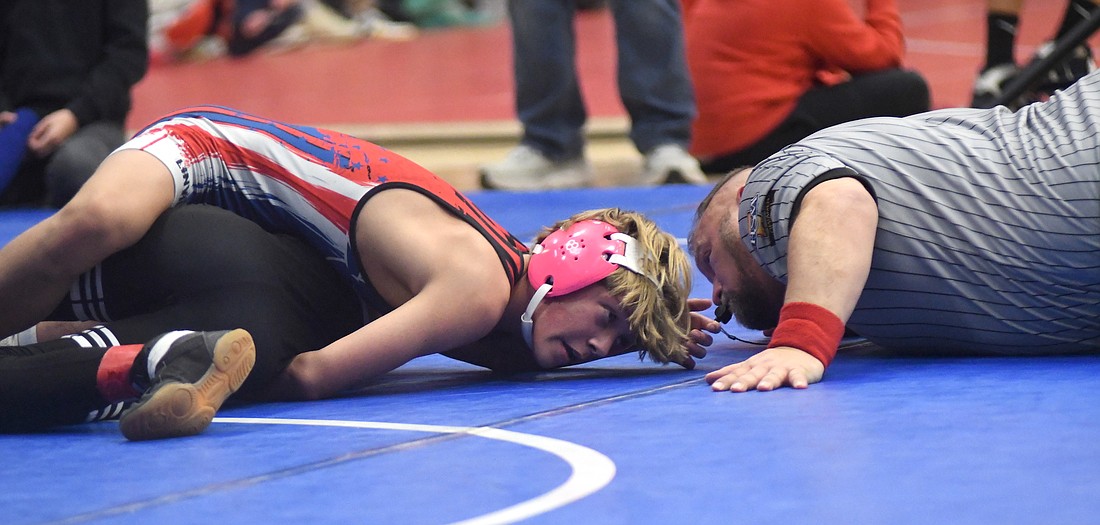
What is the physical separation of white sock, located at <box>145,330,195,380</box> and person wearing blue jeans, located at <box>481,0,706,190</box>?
3272mm

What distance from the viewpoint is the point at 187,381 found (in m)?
2.26

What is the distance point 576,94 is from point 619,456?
12.3ft

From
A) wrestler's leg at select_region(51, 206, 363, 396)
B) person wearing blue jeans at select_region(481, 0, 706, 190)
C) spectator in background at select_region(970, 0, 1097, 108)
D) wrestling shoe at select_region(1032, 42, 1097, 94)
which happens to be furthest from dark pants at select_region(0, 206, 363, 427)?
wrestling shoe at select_region(1032, 42, 1097, 94)

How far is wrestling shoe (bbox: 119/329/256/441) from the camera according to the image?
7.31ft

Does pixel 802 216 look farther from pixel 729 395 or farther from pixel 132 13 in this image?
pixel 132 13

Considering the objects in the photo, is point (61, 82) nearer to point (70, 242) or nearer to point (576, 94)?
point (576, 94)

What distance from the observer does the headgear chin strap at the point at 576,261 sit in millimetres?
2621

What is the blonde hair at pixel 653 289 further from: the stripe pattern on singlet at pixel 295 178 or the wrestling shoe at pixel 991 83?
the wrestling shoe at pixel 991 83

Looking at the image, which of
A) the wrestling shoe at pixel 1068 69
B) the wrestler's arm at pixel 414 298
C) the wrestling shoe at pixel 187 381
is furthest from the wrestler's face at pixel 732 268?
the wrestling shoe at pixel 1068 69

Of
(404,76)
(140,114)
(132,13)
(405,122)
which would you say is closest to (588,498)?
(132,13)

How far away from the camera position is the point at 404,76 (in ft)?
32.2

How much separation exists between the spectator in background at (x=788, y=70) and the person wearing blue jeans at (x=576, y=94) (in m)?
0.12

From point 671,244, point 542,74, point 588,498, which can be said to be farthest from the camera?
point 542,74

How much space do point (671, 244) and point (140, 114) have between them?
5946mm
